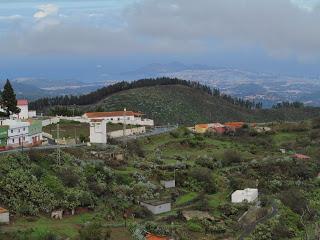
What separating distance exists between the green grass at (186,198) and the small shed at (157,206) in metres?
1.88

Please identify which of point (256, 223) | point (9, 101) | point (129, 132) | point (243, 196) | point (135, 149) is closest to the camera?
point (256, 223)

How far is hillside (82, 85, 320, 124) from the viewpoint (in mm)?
106688

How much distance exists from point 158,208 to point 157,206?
199 mm

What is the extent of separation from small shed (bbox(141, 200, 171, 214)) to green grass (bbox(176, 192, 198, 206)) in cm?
188

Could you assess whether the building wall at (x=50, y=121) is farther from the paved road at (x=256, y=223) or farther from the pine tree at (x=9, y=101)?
the paved road at (x=256, y=223)

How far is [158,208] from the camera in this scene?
38938 millimetres

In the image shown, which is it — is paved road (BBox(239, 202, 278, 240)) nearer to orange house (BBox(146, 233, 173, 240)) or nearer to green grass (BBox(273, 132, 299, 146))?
orange house (BBox(146, 233, 173, 240))

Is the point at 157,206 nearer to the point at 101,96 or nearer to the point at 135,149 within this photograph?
the point at 135,149

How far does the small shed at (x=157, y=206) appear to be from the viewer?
38.8 meters

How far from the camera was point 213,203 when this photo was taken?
42844mm

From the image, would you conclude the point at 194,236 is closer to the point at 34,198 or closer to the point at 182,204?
the point at 182,204

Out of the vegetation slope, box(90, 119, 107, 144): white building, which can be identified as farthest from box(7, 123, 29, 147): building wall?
the vegetation slope

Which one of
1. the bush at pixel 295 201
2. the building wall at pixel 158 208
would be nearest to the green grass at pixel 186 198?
the building wall at pixel 158 208

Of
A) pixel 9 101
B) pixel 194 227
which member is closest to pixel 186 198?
pixel 194 227
